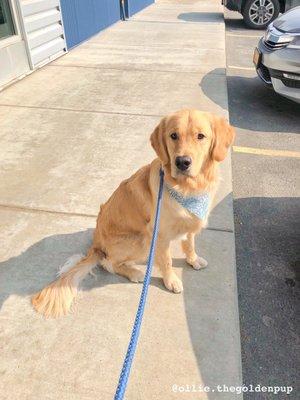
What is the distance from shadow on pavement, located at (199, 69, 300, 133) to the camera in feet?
17.4

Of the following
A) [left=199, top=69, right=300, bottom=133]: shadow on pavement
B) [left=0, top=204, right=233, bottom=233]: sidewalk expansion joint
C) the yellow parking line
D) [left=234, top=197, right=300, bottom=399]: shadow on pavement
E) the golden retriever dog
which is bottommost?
[left=234, top=197, right=300, bottom=399]: shadow on pavement

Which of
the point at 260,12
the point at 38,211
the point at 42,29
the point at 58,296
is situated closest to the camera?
the point at 58,296

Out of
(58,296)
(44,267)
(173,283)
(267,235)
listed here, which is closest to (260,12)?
(267,235)

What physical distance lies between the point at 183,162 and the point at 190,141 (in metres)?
0.17

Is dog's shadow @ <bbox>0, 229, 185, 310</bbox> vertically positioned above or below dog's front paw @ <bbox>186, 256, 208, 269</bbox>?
above

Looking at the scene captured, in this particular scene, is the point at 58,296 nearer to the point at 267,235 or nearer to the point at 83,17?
the point at 267,235

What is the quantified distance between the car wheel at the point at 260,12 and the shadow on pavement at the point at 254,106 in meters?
4.77

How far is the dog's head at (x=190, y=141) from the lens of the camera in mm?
2217

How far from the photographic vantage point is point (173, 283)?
8.47ft

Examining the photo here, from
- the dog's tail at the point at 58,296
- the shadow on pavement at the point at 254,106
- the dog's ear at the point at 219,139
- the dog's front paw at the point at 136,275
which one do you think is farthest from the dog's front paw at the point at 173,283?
the shadow on pavement at the point at 254,106

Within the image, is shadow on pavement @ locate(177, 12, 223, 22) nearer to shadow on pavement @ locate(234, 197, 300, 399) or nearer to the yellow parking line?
the yellow parking line

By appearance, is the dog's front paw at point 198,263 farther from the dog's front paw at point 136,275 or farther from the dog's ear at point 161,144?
the dog's ear at point 161,144

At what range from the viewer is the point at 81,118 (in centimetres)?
528

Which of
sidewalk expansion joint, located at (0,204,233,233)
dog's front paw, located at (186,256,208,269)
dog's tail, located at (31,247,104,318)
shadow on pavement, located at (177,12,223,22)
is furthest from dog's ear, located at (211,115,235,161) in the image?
shadow on pavement, located at (177,12,223,22)
